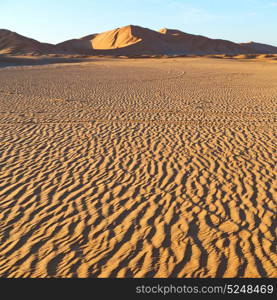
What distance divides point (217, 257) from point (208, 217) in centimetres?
120

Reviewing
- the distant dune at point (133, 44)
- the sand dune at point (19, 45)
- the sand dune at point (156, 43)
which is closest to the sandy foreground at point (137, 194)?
the sand dune at point (19, 45)

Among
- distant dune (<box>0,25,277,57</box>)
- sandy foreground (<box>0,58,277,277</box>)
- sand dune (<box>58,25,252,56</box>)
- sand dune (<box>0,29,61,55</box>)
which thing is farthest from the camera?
sand dune (<box>58,25,252,56</box>)

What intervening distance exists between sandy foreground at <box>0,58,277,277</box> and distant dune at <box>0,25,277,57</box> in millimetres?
72987

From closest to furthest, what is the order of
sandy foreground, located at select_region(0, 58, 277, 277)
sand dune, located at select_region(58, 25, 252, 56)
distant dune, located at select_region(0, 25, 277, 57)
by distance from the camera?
sandy foreground, located at select_region(0, 58, 277, 277) → distant dune, located at select_region(0, 25, 277, 57) → sand dune, located at select_region(58, 25, 252, 56)

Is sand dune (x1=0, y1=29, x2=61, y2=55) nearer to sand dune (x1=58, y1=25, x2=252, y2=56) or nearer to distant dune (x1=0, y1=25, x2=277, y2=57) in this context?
distant dune (x1=0, y1=25, x2=277, y2=57)

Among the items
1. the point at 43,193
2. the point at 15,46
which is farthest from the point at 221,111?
the point at 15,46

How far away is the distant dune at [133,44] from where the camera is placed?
84812 mm

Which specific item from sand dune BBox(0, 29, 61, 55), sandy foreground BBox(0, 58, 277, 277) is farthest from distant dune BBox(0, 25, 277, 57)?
sandy foreground BBox(0, 58, 277, 277)

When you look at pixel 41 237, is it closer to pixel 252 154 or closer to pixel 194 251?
pixel 194 251

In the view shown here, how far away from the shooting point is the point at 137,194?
7297 millimetres

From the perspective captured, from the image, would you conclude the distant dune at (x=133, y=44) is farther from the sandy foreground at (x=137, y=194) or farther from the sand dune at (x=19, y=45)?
the sandy foreground at (x=137, y=194)

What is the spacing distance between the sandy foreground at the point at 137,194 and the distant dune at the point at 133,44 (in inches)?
2873

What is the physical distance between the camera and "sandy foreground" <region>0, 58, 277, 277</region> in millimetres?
5145

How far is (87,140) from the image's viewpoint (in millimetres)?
11211
